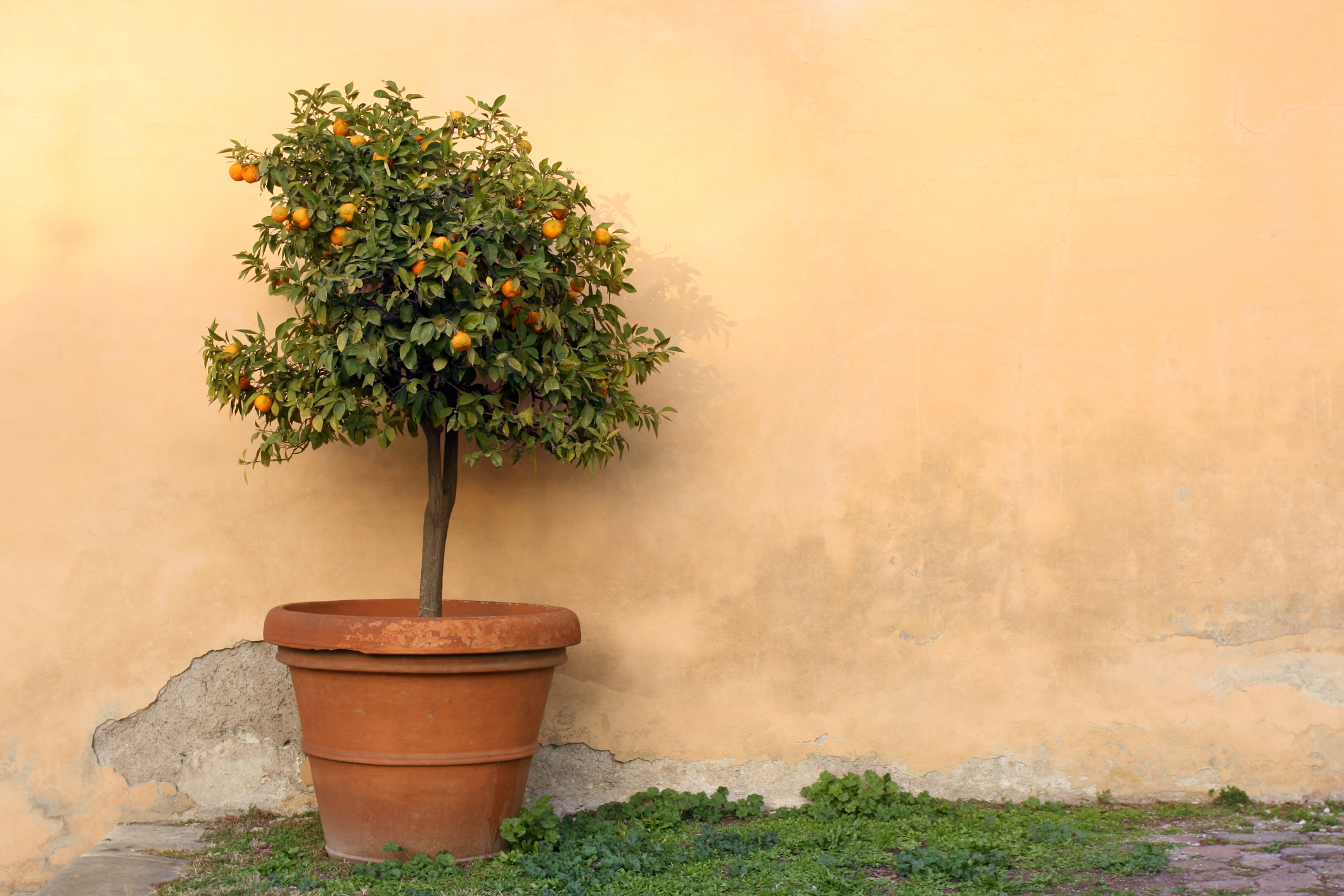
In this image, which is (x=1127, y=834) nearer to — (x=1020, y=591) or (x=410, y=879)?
(x=1020, y=591)

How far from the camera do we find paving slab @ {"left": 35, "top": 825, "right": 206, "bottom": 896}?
2.53 meters

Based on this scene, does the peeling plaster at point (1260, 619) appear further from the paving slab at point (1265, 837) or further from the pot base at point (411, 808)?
the pot base at point (411, 808)

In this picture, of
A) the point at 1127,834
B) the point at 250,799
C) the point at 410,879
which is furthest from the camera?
the point at 250,799

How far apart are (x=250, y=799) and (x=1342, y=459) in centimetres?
362

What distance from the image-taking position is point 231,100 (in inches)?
132

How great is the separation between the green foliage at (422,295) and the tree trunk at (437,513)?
0.09 meters

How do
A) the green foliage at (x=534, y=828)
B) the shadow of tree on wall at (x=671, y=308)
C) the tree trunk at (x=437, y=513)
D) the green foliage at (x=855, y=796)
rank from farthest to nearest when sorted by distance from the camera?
the shadow of tree on wall at (x=671, y=308) → the green foliage at (x=855, y=796) → the tree trunk at (x=437, y=513) → the green foliage at (x=534, y=828)

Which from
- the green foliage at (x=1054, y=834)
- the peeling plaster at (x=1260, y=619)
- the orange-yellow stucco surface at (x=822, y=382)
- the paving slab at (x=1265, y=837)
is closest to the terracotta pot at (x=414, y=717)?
the orange-yellow stucco surface at (x=822, y=382)

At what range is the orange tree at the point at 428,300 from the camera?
8.64ft

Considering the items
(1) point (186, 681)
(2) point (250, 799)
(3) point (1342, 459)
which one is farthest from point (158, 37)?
(3) point (1342, 459)

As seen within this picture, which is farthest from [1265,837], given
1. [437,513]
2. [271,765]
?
[271,765]

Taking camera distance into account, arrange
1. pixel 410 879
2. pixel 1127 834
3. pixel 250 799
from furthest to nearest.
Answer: pixel 250 799 < pixel 1127 834 < pixel 410 879

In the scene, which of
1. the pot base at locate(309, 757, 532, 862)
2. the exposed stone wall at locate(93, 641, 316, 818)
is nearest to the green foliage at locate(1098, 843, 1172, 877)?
the pot base at locate(309, 757, 532, 862)

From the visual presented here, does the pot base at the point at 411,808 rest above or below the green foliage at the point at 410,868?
Result: above
